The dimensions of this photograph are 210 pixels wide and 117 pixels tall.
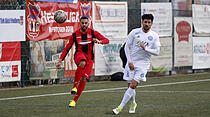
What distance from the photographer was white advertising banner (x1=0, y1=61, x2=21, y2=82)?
16078 mm

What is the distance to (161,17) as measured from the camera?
68.7 feet

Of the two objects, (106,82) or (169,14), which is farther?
(169,14)

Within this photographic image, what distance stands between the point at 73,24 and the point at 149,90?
14.0 feet

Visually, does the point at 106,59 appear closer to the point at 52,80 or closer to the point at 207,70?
the point at 52,80

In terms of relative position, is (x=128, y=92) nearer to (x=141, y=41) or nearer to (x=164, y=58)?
(x=141, y=41)

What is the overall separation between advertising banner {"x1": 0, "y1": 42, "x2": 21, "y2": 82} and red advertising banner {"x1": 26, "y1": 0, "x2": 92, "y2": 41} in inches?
26.6

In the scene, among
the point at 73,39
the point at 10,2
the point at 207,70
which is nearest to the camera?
the point at 73,39

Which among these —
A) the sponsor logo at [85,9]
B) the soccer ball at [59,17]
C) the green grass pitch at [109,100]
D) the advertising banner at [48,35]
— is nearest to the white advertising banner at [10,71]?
the green grass pitch at [109,100]

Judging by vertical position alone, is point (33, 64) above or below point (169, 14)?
below

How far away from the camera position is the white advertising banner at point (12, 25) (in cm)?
1611

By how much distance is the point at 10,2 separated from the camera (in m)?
16.7

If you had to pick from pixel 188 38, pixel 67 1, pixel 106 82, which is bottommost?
pixel 106 82

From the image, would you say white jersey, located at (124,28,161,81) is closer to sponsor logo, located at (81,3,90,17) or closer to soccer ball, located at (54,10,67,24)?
soccer ball, located at (54,10,67,24)

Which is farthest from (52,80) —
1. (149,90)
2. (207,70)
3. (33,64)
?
(207,70)
